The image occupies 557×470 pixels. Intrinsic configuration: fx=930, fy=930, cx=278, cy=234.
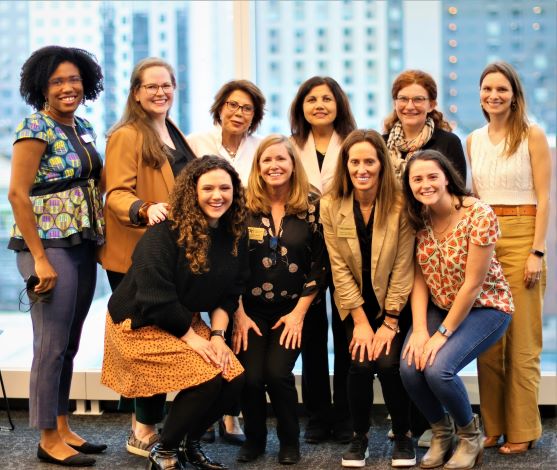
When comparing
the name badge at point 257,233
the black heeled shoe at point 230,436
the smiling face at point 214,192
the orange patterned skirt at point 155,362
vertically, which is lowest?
the black heeled shoe at point 230,436

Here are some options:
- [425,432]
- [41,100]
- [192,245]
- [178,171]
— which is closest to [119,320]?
[192,245]

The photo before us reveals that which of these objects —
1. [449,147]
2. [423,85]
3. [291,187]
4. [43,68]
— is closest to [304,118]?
[291,187]

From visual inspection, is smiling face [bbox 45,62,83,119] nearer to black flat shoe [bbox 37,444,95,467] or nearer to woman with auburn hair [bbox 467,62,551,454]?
black flat shoe [bbox 37,444,95,467]

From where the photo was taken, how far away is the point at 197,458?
11.4ft

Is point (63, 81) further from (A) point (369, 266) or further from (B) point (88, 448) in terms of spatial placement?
(B) point (88, 448)

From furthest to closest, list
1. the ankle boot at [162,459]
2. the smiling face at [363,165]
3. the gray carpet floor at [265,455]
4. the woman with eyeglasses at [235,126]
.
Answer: the woman with eyeglasses at [235,126] → the gray carpet floor at [265,455] → the smiling face at [363,165] → the ankle boot at [162,459]

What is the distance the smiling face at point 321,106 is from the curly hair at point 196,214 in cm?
55

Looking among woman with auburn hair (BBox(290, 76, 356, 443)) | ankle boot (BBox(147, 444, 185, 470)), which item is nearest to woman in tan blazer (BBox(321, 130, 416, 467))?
woman with auburn hair (BBox(290, 76, 356, 443))

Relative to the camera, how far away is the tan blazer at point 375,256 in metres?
3.44

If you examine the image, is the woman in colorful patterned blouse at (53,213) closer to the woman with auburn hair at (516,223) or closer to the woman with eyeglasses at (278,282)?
the woman with eyeglasses at (278,282)

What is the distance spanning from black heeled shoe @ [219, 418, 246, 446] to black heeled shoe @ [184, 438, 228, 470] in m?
0.32

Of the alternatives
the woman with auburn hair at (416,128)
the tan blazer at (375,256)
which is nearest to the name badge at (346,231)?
the tan blazer at (375,256)

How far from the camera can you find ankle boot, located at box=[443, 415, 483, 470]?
11.3ft

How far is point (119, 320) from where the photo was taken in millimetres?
3295
